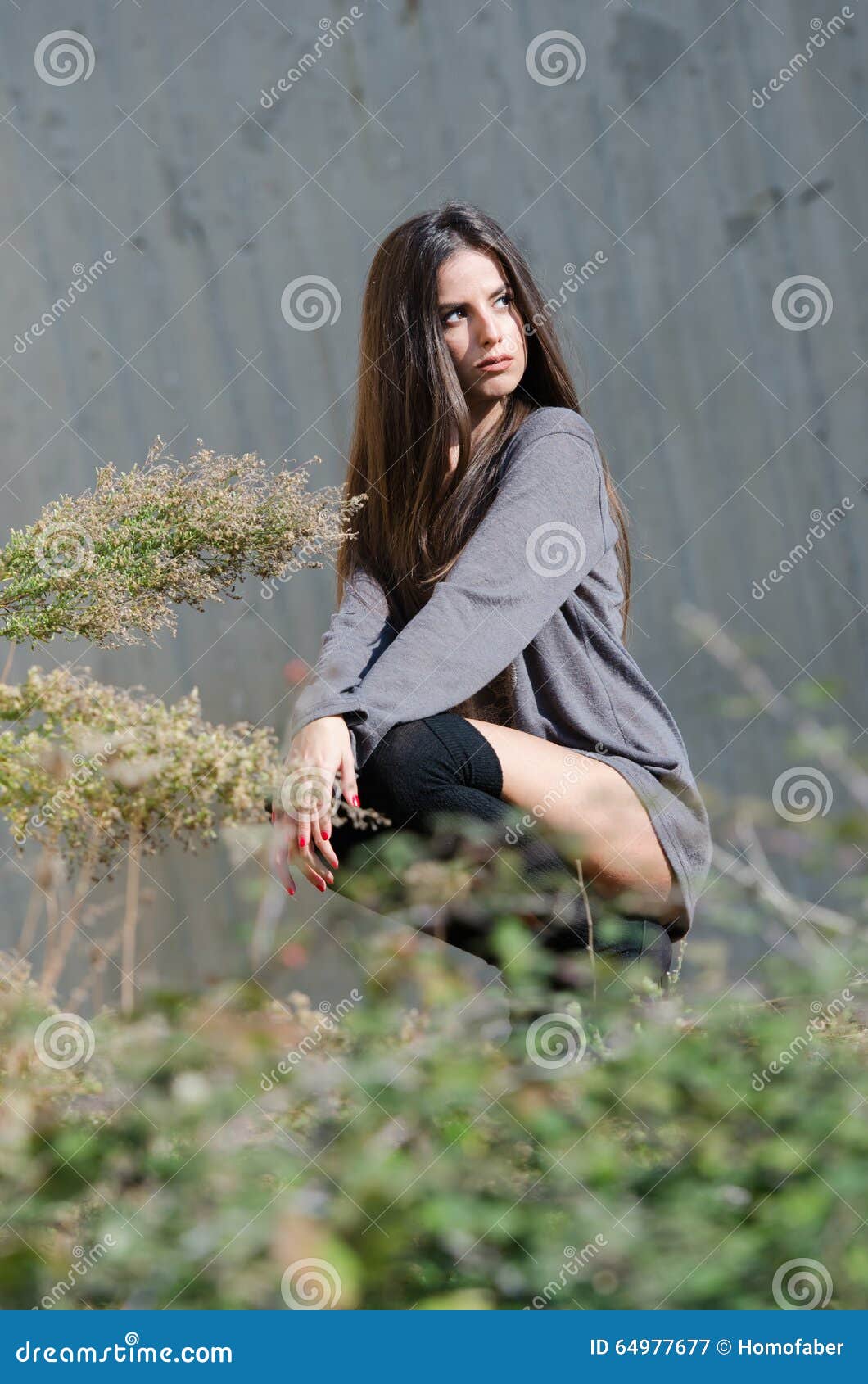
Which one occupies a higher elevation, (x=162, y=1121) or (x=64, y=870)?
(x=162, y=1121)

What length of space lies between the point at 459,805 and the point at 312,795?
0.19 meters

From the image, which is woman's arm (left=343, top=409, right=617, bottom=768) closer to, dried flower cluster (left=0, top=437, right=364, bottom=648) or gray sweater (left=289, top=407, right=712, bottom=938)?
gray sweater (left=289, top=407, right=712, bottom=938)

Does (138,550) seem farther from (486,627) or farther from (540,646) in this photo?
(540,646)

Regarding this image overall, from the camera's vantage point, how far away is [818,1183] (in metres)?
0.79

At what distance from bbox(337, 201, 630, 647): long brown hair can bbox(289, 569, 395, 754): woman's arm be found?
3 centimetres

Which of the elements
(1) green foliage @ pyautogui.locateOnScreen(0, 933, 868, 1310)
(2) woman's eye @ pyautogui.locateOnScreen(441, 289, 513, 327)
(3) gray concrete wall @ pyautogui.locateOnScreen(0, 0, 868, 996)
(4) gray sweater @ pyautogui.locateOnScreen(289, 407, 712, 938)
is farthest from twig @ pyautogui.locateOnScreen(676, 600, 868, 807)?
(1) green foliage @ pyautogui.locateOnScreen(0, 933, 868, 1310)

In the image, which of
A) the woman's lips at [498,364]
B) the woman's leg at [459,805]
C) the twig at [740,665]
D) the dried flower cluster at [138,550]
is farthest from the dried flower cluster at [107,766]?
the woman's lips at [498,364]

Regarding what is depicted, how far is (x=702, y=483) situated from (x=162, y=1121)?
2.03m

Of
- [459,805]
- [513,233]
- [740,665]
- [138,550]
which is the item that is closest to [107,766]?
Result: [138,550]

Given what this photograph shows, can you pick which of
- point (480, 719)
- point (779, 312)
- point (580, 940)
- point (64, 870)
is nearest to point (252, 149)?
point (779, 312)

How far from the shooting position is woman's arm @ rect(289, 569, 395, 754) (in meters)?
1.68

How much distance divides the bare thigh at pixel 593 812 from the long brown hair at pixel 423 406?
0.36 metres

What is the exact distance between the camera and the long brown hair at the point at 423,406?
6.29 feet

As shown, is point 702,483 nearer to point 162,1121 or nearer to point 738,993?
point 738,993
